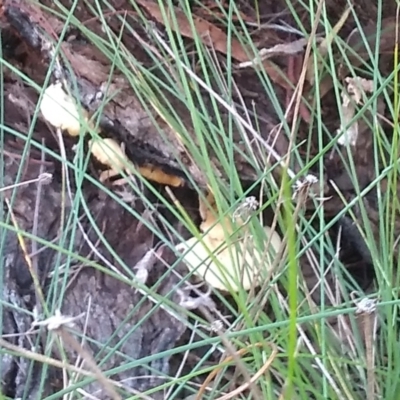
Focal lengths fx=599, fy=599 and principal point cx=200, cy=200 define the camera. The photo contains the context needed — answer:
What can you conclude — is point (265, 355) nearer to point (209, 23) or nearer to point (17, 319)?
point (17, 319)

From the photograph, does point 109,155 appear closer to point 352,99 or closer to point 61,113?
point 61,113

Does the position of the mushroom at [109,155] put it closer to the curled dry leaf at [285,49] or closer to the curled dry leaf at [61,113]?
the curled dry leaf at [61,113]

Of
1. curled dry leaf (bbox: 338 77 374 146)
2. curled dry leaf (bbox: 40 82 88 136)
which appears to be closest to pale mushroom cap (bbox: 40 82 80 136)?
curled dry leaf (bbox: 40 82 88 136)

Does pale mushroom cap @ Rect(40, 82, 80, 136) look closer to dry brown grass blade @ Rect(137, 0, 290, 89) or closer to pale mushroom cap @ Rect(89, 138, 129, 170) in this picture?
pale mushroom cap @ Rect(89, 138, 129, 170)

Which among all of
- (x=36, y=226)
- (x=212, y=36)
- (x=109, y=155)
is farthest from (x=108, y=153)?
(x=212, y=36)

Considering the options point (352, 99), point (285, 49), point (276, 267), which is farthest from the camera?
point (285, 49)

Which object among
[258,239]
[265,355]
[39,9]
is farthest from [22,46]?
[265,355]

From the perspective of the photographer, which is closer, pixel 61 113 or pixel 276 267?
pixel 276 267

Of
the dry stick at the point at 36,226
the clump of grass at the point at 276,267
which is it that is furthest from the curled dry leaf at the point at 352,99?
the dry stick at the point at 36,226
